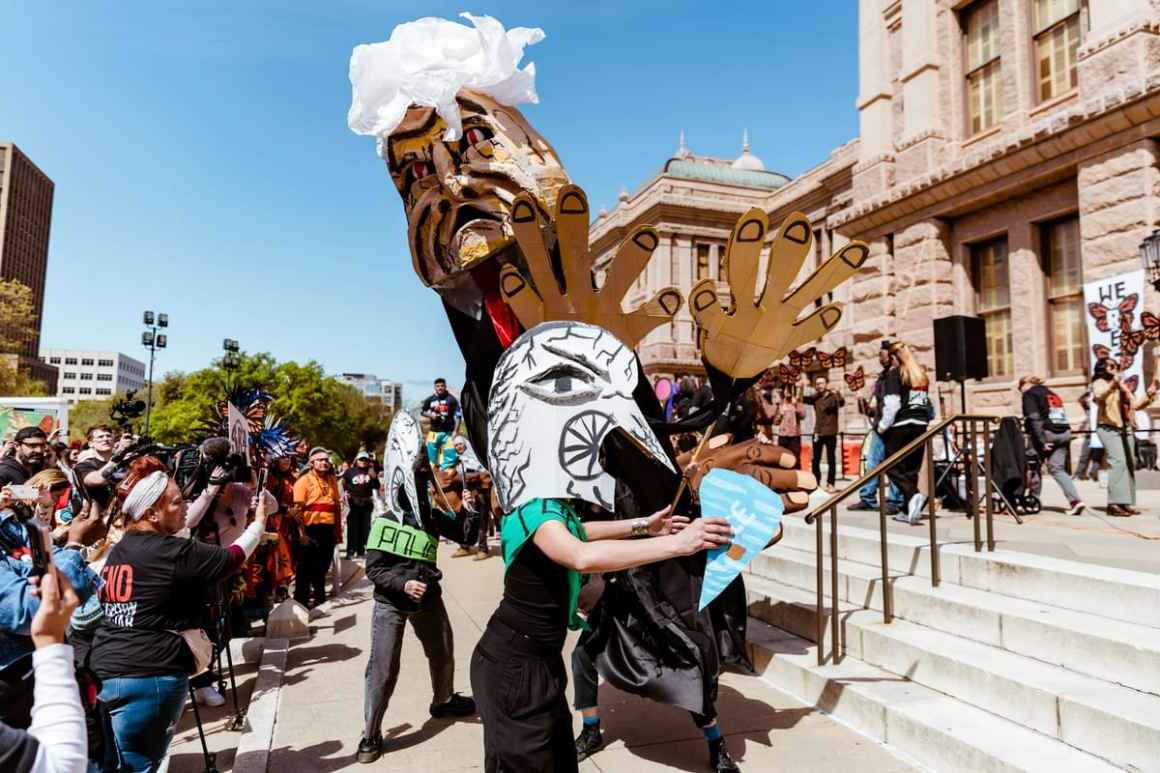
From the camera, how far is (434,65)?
3.83 m

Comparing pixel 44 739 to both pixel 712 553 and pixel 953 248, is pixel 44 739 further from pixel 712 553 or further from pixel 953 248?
pixel 953 248

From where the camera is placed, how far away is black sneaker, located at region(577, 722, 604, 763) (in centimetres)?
414

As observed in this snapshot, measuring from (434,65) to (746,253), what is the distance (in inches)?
81.7

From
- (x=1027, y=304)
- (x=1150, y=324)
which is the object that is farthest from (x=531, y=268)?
(x=1027, y=304)

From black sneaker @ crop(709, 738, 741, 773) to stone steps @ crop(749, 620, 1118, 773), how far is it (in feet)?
3.10

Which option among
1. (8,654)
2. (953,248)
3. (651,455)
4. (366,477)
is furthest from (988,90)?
(8,654)

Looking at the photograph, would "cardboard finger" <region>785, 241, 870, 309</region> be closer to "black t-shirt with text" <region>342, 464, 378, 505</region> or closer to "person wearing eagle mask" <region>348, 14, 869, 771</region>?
"person wearing eagle mask" <region>348, 14, 869, 771</region>

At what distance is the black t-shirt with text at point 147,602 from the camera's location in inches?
125

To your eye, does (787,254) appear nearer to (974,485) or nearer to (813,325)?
(813,325)

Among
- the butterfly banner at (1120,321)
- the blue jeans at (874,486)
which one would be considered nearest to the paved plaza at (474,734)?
the blue jeans at (874,486)

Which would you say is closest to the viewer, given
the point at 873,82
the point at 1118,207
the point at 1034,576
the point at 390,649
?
the point at 390,649

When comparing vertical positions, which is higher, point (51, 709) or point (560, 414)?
point (560, 414)

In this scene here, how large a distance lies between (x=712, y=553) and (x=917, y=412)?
6.27m

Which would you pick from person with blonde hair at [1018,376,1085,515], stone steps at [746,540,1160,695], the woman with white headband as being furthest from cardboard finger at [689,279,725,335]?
person with blonde hair at [1018,376,1085,515]
